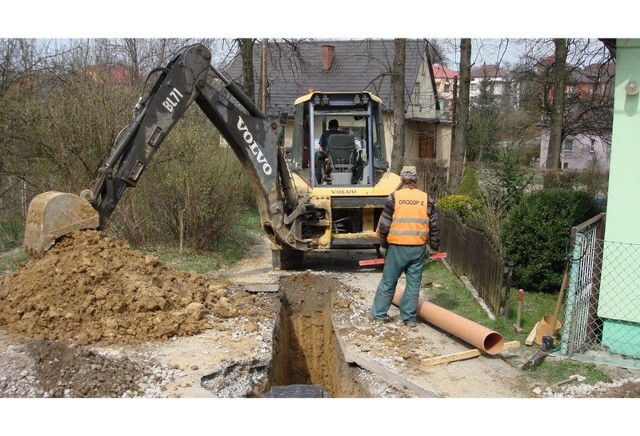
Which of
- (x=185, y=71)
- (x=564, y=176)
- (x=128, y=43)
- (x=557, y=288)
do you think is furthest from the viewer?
(x=128, y=43)

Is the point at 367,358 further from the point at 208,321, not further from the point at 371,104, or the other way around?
the point at 371,104

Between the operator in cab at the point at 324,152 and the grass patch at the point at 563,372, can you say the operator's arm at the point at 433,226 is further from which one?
the operator in cab at the point at 324,152

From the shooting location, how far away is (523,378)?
6168mm

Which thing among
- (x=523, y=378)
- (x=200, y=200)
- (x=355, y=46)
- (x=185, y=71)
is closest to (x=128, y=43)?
(x=355, y=46)

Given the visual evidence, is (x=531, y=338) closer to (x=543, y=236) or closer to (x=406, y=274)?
(x=406, y=274)

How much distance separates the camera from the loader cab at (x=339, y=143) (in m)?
11.2

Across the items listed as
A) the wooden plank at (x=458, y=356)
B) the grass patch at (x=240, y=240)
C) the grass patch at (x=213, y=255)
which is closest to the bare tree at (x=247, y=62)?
the grass patch at (x=240, y=240)

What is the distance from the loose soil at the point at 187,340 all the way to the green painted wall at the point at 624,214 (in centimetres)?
100

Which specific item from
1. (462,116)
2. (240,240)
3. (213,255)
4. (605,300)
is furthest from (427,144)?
(605,300)

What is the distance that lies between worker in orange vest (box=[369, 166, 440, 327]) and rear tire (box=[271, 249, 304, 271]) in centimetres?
353

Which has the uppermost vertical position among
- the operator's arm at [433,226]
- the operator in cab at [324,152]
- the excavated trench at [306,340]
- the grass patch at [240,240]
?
the operator in cab at [324,152]

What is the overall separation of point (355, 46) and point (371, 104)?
2432cm

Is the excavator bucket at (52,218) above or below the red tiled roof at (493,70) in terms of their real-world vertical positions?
below

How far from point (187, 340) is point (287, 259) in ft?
14.8
